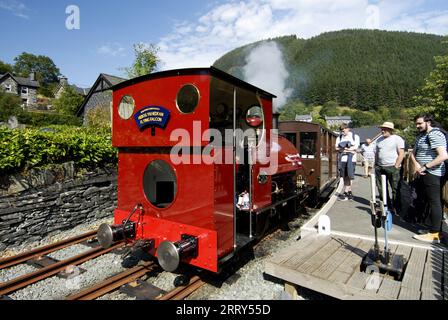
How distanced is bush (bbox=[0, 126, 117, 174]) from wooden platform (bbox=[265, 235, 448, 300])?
5242 mm

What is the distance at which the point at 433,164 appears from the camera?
12.9 ft

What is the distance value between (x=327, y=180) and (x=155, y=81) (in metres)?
7.35

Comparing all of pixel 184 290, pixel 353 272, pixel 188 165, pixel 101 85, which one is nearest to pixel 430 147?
pixel 353 272

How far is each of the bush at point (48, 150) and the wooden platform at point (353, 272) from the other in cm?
524

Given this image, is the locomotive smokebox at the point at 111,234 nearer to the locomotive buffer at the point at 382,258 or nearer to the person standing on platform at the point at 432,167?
the locomotive buffer at the point at 382,258

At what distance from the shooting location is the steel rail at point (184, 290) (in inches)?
132

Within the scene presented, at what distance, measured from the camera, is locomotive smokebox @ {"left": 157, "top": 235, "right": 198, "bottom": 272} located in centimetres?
306

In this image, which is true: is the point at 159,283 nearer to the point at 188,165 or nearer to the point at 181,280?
the point at 181,280

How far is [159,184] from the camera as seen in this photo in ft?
12.8

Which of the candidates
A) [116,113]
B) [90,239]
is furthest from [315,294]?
[90,239]

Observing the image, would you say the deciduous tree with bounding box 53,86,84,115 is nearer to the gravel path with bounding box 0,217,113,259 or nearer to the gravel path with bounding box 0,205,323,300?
the gravel path with bounding box 0,217,113,259

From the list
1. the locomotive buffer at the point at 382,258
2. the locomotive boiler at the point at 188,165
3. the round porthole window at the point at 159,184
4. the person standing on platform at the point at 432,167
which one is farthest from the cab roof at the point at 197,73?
the person standing on platform at the point at 432,167

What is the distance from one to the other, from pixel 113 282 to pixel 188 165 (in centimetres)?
194

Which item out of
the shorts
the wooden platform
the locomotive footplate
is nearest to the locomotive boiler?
the wooden platform
